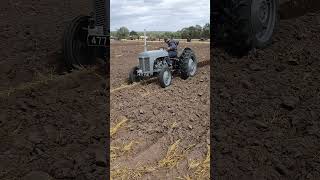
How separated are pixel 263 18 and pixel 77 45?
2882 millimetres

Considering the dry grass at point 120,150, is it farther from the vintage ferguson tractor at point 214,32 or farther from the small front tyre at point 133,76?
the small front tyre at point 133,76

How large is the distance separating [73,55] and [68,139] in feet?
9.56

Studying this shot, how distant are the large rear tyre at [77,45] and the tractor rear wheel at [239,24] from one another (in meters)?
2.00

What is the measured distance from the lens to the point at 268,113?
5.60m

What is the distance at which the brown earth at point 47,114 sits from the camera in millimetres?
4668

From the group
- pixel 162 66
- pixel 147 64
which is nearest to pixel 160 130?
pixel 162 66

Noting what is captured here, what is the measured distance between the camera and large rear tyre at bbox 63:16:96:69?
25.4 ft

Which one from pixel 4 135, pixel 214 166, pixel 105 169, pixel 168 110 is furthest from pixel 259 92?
pixel 4 135

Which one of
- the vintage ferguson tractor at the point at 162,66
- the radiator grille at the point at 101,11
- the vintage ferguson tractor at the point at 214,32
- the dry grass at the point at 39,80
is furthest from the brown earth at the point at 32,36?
the vintage ferguson tractor at the point at 162,66

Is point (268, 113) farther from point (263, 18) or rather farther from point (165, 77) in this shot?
point (263, 18)

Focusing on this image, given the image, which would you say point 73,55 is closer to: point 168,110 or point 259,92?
point 168,110

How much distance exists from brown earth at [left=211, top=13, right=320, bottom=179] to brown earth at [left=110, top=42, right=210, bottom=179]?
0.66 feet

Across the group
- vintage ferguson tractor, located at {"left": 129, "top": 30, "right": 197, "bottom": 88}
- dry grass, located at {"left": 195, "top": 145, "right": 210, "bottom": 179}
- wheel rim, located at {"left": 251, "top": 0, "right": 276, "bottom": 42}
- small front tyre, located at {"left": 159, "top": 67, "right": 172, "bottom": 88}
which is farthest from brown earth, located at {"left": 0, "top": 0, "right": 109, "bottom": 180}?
wheel rim, located at {"left": 251, "top": 0, "right": 276, "bottom": 42}

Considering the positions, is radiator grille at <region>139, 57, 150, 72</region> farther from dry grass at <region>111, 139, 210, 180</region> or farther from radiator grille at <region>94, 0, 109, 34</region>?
dry grass at <region>111, 139, 210, 180</region>
